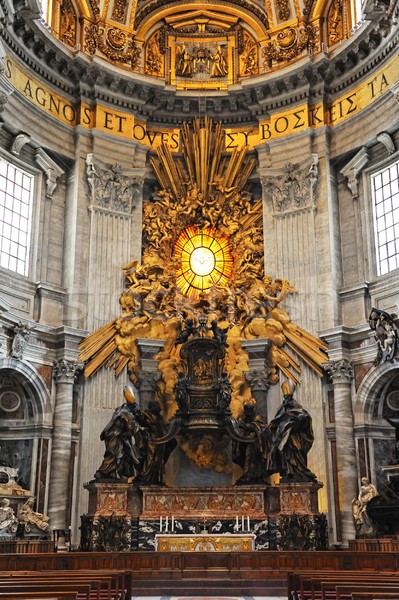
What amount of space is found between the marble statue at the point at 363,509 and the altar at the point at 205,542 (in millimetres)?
3117

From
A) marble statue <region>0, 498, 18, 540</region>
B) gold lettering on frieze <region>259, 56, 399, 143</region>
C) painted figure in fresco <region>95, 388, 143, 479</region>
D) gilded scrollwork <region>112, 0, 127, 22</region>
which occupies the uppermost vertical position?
gilded scrollwork <region>112, 0, 127, 22</region>

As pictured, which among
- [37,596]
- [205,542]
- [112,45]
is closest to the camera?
[37,596]

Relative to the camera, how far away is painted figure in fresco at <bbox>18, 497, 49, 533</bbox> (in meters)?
15.3

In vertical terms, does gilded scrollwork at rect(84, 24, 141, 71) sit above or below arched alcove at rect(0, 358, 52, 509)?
above

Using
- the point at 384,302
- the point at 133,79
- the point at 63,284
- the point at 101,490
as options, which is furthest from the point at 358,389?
the point at 133,79

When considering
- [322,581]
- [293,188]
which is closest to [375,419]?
[293,188]

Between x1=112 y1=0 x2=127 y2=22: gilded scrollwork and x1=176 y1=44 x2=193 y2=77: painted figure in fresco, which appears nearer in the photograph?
x1=112 y1=0 x2=127 y2=22: gilded scrollwork

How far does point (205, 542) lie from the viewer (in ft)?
43.8

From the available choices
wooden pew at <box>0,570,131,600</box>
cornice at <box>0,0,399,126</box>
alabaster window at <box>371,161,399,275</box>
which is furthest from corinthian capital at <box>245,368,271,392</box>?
wooden pew at <box>0,570,131,600</box>

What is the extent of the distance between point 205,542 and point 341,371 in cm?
572

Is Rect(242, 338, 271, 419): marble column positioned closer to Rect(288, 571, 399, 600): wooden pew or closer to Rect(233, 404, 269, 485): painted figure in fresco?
Rect(233, 404, 269, 485): painted figure in fresco

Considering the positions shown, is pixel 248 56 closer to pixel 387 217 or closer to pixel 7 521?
pixel 387 217

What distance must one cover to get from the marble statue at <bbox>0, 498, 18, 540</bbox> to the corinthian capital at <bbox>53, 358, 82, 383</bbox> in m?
3.22

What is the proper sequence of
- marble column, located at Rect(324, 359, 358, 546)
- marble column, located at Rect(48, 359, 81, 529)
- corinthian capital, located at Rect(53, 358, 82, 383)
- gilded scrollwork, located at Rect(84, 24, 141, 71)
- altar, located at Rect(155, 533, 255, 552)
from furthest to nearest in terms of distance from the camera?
gilded scrollwork, located at Rect(84, 24, 141, 71), corinthian capital, located at Rect(53, 358, 82, 383), marble column, located at Rect(324, 359, 358, 546), marble column, located at Rect(48, 359, 81, 529), altar, located at Rect(155, 533, 255, 552)
